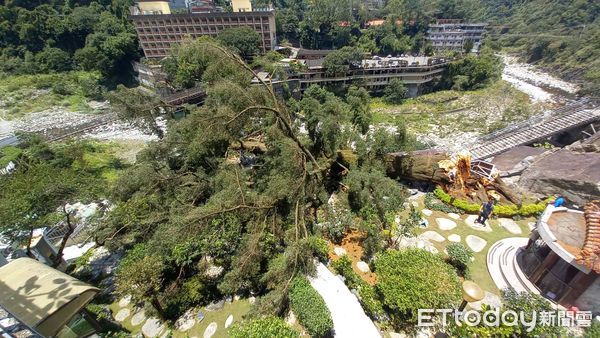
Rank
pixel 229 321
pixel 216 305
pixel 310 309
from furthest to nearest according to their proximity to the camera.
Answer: pixel 216 305
pixel 229 321
pixel 310 309

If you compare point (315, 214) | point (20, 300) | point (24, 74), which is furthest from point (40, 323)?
point (24, 74)

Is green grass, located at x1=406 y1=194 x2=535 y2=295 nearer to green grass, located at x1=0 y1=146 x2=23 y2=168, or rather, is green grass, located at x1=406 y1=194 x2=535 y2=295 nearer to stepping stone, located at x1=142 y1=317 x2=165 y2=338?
stepping stone, located at x1=142 y1=317 x2=165 y2=338

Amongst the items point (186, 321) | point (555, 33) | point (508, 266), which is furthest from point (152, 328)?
point (555, 33)

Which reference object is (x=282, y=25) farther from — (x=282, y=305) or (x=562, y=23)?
(x=562, y=23)

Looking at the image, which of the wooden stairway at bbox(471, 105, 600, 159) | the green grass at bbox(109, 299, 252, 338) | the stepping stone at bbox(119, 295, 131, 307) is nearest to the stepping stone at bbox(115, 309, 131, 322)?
the green grass at bbox(109, 299, 252, 338)

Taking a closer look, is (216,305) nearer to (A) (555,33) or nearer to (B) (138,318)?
(B) (138,318)
